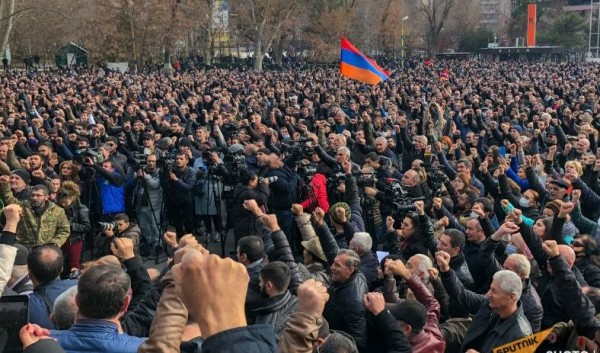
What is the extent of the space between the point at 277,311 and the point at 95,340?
51.3 inches

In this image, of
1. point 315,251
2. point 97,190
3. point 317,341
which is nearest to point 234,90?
point 97,190

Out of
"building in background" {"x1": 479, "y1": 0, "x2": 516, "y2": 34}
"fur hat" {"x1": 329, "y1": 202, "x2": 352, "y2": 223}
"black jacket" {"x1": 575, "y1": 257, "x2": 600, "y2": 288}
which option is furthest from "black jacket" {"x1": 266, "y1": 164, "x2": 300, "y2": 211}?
"building in background" {"x1": 479, "y1": 0, "x2": 516, "y2": 34}

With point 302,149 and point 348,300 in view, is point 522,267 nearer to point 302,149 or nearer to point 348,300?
point 348,300

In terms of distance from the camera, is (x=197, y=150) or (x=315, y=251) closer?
(x=315, y=251)

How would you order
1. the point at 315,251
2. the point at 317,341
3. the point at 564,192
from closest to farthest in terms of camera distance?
1. the point at 317,341
2. the point at 315,251
3. the point at 564,192

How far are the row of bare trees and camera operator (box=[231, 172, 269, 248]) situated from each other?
21928 mm

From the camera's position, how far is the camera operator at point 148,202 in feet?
30.9

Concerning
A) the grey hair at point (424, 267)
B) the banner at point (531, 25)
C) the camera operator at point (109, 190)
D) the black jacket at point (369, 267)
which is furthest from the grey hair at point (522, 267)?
the banner at point (531, 25)

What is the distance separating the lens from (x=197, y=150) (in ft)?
36.7

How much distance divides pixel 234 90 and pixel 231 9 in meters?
37.4

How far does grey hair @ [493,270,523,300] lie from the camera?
4.41 metres

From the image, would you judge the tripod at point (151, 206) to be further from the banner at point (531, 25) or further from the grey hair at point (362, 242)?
the banner at point (531, 25)

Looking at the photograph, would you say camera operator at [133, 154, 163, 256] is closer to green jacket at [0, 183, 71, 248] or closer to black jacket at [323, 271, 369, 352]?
green jacket at [0, 183, 71, 248]

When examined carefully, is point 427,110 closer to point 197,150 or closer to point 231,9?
point 197,150
